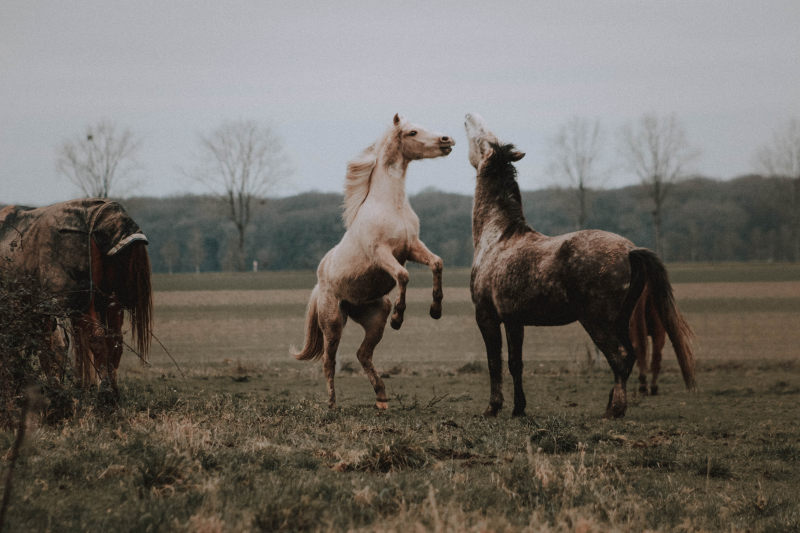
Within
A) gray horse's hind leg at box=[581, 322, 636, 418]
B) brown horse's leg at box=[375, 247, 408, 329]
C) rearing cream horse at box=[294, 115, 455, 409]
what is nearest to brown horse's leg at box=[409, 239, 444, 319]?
rearing cream horse at box=[294, 115, 455, 409]

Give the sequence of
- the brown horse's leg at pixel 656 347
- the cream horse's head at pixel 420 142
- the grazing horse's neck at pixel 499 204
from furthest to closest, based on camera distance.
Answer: the brown horse's leg at pixel 656 347, the grazing horse's neck at pixel 499 204, the cream horse's head at pixel 420 142

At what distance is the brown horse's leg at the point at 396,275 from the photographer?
294 inches

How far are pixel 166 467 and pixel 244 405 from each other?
371 centimetres

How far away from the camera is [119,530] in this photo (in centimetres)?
362

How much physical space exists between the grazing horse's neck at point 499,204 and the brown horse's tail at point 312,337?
229 centimetres

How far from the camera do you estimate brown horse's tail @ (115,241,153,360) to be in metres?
8.17

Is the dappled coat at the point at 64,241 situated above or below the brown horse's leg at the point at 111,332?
above

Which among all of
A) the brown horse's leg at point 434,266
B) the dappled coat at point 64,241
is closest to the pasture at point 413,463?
the brown horse's leg at point 434,266

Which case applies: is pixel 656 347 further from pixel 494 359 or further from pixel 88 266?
pixel 88 266

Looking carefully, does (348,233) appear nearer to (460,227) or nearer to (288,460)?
(288,460)

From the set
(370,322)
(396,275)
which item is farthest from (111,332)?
(396,275)

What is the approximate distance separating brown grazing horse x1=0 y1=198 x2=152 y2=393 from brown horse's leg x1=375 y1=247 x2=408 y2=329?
2.58 m

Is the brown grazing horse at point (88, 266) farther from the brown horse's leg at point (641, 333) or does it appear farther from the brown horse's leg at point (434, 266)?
the brown horse's leg at point (641, 333)

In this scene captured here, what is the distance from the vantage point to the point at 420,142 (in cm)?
818
